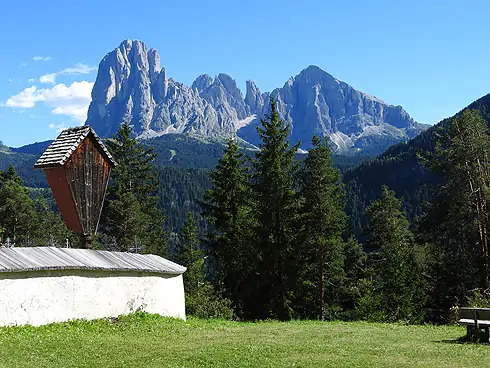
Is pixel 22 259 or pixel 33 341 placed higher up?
pixel 22 259

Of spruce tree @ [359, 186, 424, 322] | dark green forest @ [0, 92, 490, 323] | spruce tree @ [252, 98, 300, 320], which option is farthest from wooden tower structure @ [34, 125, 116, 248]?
spruce tree @ [252, 98, 300, 320]

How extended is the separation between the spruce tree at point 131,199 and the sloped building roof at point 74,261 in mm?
25432

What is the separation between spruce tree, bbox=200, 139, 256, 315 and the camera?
122 ft

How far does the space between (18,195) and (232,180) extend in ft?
99.3

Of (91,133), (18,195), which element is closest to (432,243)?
(91,133)

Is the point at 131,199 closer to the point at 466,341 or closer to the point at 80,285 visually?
the point at 80,285

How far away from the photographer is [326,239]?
35.1 metres

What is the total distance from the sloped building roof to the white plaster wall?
212 mm

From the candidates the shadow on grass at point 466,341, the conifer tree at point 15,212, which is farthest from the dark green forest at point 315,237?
the conifer tree at point 15,212

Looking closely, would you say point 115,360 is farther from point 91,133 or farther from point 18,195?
point 18,195

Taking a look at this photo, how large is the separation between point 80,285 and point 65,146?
4.40 meters

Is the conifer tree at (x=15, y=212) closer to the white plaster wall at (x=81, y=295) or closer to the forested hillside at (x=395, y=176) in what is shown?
the white plaster wall at (x=81, y=295)

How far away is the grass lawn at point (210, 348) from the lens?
9.93m

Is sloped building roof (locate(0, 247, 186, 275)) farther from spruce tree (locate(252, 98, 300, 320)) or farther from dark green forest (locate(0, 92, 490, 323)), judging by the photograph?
spruce tree (locate(252, 98, 300, 320))
